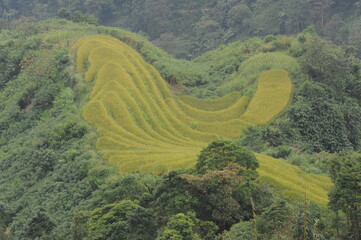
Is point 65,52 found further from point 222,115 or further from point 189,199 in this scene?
point 189,199

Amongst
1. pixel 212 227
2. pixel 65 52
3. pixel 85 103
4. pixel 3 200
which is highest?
pixel 65 52

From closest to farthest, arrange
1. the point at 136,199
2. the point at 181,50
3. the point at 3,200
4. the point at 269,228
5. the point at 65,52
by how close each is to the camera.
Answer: the point at 269,228 → the point at 136,199 → the point at 3,200 → the point at 65,52 → the point at 181,50

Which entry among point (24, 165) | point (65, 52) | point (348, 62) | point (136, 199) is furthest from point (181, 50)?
point (136, 199)

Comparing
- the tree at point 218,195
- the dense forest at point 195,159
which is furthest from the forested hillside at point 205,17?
the tree at point 218,195

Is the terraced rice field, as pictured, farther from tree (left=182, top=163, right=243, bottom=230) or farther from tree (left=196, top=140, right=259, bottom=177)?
tree (left=182, top=163, right=243, bottom=230)

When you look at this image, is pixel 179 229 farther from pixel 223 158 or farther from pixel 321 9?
pixel 321 9

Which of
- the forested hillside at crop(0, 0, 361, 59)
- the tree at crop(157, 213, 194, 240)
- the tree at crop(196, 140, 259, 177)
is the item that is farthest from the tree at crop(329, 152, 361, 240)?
the forested hillside at crop(0, 0, 361, 59)

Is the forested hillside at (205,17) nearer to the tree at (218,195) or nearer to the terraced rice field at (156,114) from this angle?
the terraced rice field at (156,114)
